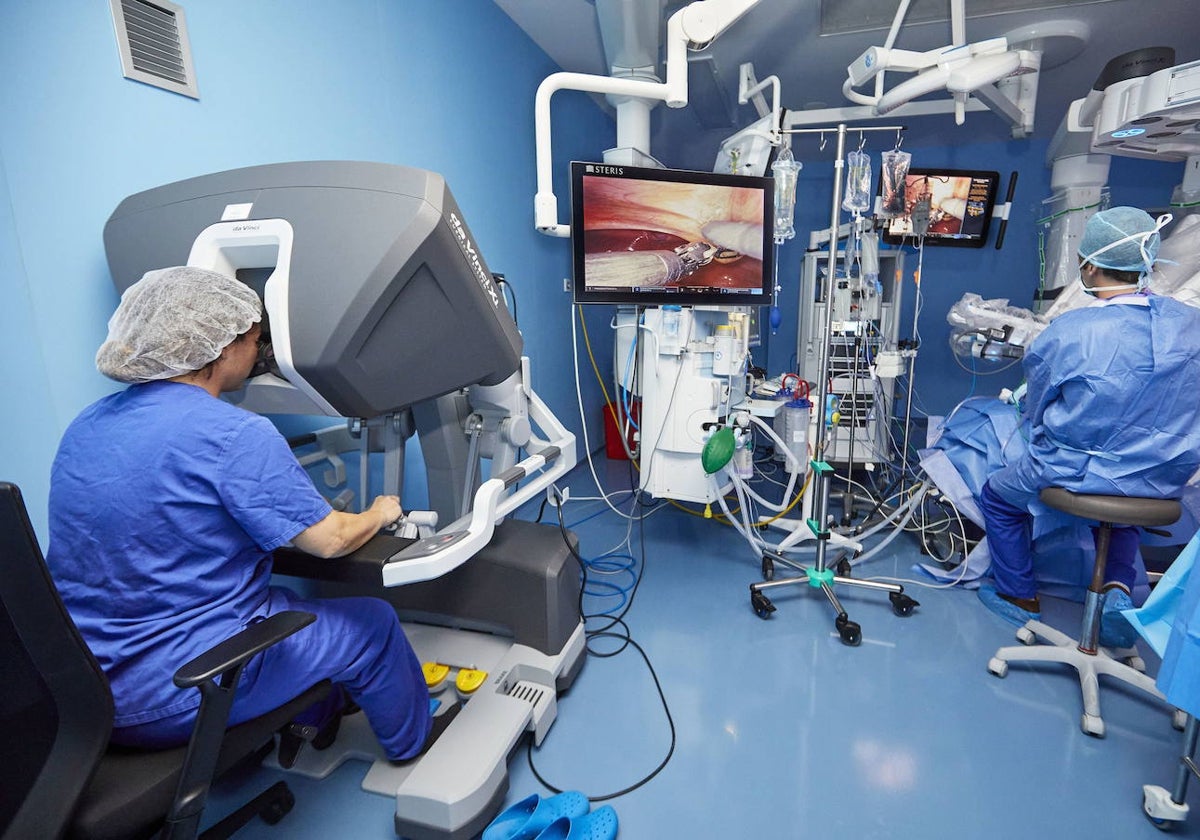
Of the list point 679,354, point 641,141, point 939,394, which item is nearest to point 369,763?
point 679,354

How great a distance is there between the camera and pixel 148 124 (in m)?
1.34

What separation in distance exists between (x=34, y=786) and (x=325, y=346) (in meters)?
0.72

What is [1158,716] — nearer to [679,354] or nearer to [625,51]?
[679,354]

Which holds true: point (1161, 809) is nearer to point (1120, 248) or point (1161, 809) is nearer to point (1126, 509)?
point (1126, 509)

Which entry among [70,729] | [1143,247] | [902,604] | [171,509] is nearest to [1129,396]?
[1143,247]

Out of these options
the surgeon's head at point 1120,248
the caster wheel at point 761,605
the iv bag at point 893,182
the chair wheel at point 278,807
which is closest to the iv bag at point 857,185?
the iv bag at point 893,182

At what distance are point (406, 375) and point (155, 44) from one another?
1.05m

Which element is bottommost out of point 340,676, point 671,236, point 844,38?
point 340,676

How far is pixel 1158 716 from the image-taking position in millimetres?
1609

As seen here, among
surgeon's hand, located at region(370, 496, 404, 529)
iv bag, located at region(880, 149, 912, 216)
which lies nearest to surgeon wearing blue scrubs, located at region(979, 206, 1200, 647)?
iv bag, located at region(880, 149, 912, 216)

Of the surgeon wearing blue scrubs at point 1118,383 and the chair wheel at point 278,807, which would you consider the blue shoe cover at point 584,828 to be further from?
the surgeon wearing blue scrubs at point 1118,383

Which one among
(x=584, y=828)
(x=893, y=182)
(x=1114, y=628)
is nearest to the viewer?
(x=584, y=828)

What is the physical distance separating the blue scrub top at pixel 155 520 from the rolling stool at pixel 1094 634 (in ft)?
6.68

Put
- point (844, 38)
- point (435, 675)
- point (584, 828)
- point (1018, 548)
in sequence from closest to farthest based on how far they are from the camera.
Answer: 1. point (584, 828)
2. point (435, 675)
3. point (1018, 548)
4. point (844, 38)
